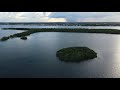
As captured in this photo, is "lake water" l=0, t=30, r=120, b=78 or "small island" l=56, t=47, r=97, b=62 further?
"small island" l=56, t=47, r=97, b=62

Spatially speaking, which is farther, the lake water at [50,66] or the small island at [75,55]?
the small island at [75,55]

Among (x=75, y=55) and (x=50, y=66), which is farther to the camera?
(x=75, y=55)
